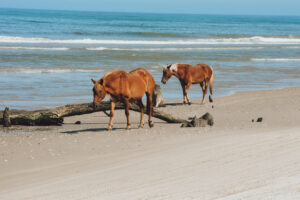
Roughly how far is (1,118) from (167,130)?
370 cm

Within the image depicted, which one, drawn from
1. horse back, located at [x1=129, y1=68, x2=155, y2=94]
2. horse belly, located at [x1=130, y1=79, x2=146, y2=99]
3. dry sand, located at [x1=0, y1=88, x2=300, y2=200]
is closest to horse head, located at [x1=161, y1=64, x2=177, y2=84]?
dry sand, located at [x1=0, y1=88, x2=300, y2=200]

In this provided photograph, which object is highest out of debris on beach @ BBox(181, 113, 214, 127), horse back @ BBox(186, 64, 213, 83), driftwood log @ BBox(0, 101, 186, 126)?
horse back @ BBox(186, 64, 213, 83)

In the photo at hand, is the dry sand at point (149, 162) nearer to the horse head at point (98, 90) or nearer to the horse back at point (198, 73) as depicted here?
the horse head at point (98, 90)

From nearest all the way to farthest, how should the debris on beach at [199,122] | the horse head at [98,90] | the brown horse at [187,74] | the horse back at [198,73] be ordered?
1. the horse head at [98,90]
2. the debris on beach at [199,122]
3. the brown horse at [187,74]
4. the horse back at [198,73]

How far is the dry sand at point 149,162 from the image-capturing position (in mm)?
5418

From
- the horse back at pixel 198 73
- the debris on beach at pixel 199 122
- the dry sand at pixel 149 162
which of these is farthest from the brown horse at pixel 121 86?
the horse back at pixel 198 73

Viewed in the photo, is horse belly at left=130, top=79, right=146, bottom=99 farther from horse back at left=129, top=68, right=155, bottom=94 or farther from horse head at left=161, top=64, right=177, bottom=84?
horse head at left=161, top=64, right=177, bottom=84

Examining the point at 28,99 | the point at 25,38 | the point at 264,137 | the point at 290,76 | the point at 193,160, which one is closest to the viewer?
the point at 193,160

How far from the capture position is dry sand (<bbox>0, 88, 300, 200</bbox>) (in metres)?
5.42

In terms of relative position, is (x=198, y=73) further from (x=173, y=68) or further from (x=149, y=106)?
(x=149, y=106)

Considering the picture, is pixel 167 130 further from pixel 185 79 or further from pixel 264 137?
pixel 185 79

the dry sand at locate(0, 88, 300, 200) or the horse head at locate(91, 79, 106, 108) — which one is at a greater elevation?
the horse head at locate(91, 79, 106, 108)

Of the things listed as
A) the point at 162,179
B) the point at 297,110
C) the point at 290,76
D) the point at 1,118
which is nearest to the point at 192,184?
the point at 162,179

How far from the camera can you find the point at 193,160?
6.81 metres
